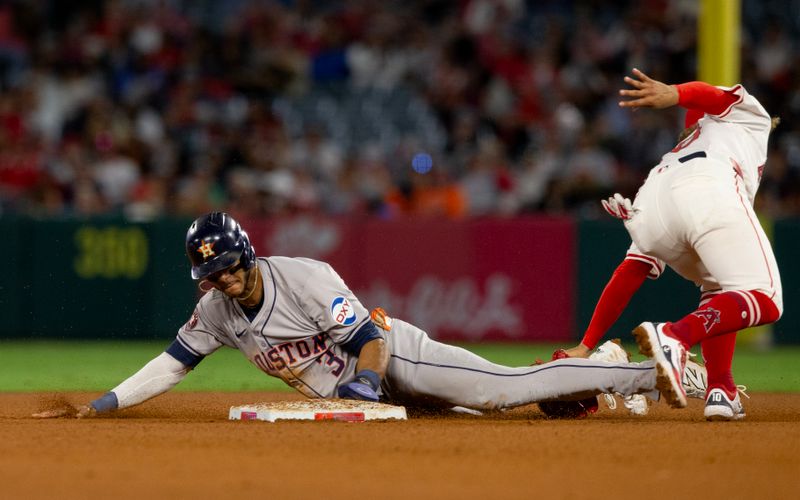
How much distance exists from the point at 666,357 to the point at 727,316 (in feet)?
1.36

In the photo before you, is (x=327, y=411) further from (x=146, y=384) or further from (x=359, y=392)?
(x=146, y=384)

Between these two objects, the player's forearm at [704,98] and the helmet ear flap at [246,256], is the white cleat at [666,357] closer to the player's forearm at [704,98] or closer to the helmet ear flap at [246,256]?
the player's forearm at [704,98]

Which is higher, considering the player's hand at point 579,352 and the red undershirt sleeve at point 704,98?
the red undershirt sleeve at point 704,98

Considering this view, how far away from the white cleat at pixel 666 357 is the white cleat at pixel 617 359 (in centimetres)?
56

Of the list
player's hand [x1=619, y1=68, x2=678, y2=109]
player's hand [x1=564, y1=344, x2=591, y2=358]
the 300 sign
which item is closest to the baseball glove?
player's hand [x1=564, y1=344, x2=591, y2=358]

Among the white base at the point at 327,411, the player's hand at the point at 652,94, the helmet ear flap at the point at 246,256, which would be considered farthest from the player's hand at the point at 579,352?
the helmet ear flap at the point at 246,256

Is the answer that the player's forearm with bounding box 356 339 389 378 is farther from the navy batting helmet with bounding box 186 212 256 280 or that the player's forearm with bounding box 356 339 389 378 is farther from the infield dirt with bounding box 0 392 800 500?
the navy batting helmet with bounding box 186 212 256 280

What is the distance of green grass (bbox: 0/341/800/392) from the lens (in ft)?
28.7

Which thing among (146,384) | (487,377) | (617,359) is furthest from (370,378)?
(617,359)

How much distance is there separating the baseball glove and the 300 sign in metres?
7.35

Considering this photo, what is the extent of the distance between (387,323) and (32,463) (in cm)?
Answer: 204

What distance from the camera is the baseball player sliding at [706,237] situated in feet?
18.1

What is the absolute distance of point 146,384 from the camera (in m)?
5.93

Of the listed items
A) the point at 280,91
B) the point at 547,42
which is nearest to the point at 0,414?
the point at 280,91
